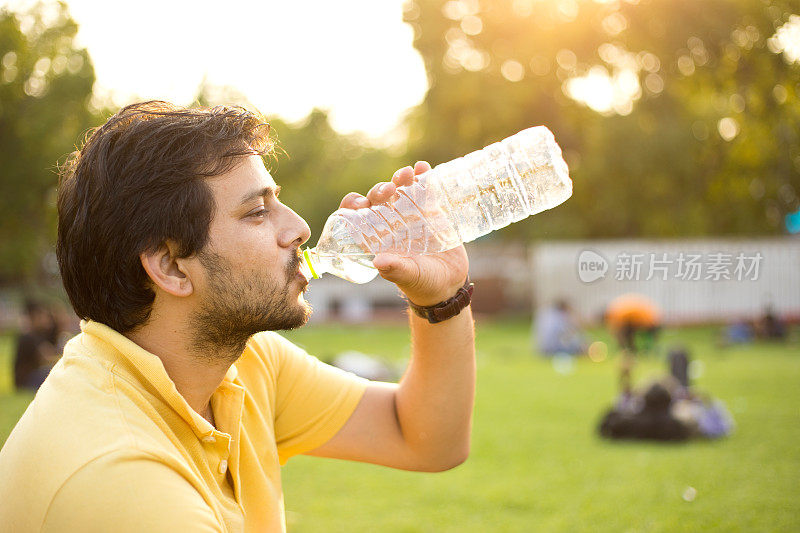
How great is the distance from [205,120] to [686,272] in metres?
2.71

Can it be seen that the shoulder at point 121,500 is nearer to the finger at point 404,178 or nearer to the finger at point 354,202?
the finger at point 354,202

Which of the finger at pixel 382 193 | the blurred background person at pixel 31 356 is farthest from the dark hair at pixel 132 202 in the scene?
the blurred background person at pixel 31 356

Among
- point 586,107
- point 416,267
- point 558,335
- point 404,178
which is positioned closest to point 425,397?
point 416,267

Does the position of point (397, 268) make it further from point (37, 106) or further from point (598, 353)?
point (598, 353)

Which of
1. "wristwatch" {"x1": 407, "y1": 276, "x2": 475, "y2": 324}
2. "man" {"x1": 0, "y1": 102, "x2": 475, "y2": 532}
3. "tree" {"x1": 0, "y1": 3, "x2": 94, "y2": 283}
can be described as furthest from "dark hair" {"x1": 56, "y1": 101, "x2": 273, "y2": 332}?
"tree" {"x1": 0, "y1": 3, "x2": 94, "y2": 283}

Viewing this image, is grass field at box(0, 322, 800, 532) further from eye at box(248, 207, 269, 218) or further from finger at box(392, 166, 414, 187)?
eye at box(248, 207, 269, 218)

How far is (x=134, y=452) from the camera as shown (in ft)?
5.47

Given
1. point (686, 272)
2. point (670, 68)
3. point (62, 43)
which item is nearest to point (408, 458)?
point (686, 272)

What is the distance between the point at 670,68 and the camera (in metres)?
10.7

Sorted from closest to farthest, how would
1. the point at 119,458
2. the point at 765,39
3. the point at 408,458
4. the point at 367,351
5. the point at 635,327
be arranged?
the point at 119,458 < the point at 408,458 < the point at 765,39 < the point at 635,327 < the point at 367,351

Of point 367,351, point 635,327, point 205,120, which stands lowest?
point 367,351

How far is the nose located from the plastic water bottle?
12 centimetres

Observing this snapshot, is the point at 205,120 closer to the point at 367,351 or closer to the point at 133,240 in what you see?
the point at 133,240

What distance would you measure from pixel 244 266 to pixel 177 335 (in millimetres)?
273
